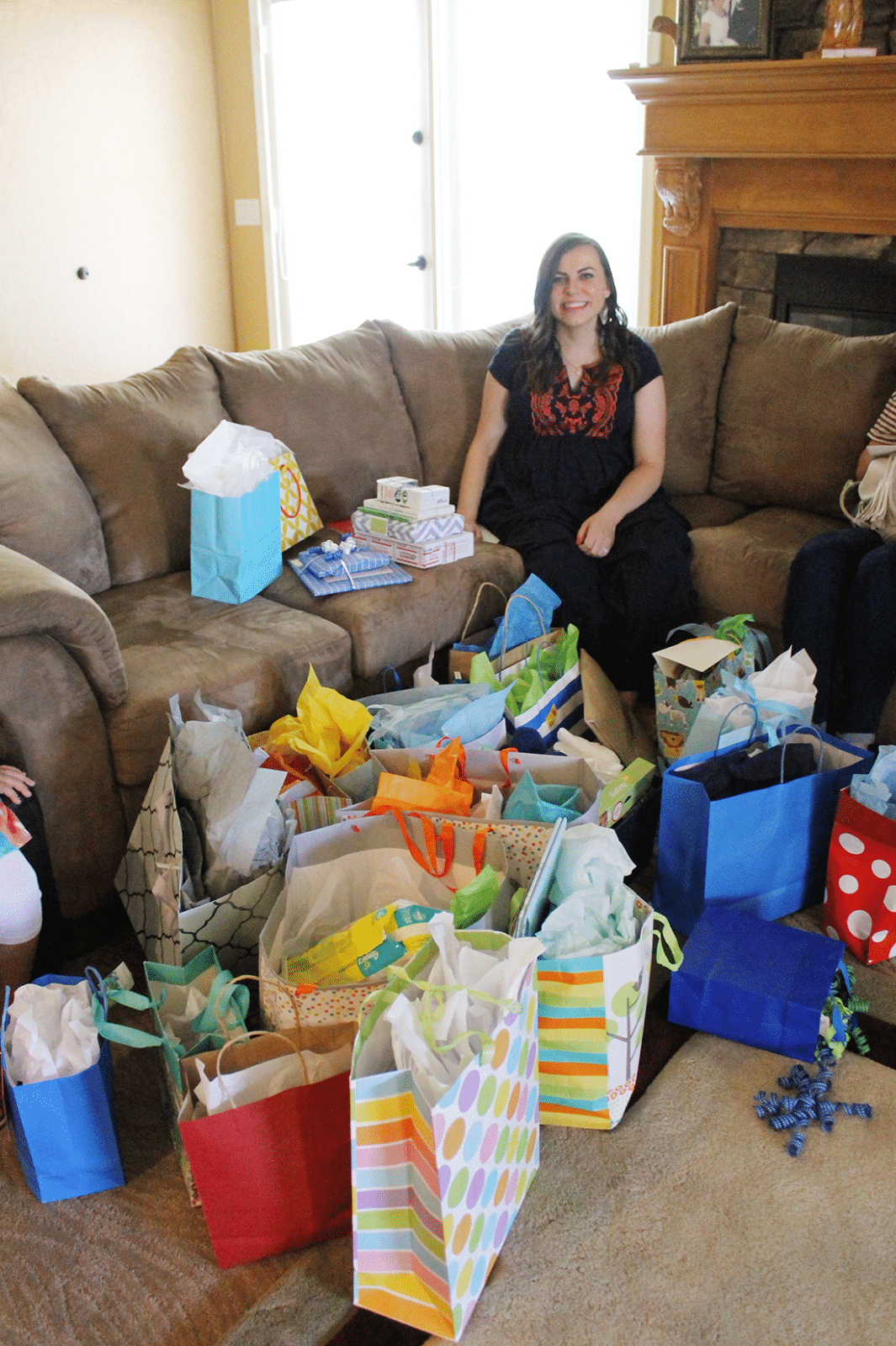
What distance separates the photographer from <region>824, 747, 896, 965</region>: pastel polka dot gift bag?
1792 mm

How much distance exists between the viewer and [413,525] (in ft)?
8.17

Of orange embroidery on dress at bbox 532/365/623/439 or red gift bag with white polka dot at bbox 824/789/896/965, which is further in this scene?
orange embroidery on dress at bbox 532/365/623/439

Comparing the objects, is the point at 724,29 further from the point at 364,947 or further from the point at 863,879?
the point at 364,947

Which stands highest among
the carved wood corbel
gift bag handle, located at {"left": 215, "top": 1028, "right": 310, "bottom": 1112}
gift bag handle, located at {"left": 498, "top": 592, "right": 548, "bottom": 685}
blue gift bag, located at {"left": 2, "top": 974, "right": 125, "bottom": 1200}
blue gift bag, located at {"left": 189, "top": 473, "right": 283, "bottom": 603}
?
the carved wood corbel

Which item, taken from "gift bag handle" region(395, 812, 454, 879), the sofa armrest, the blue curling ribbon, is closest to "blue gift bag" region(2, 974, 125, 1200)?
"gift bag handle" region(395, 812, 454, 879)

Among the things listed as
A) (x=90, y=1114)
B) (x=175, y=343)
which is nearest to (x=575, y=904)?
(x=90, y=1114)

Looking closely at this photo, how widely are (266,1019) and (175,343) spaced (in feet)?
13.7

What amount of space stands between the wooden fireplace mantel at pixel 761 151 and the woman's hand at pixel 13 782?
107 inches

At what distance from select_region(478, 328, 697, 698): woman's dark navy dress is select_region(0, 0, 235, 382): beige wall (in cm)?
254

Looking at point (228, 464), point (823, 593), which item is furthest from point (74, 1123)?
point (823, 593)

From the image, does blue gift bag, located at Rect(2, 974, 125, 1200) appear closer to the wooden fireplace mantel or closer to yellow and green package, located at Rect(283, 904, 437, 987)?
yellow and green package, located at Rect(283, 904, 437, 987)

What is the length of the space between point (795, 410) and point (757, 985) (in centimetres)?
171

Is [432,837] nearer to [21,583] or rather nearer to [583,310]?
[21,583]

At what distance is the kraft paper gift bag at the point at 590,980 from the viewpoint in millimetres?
1437
